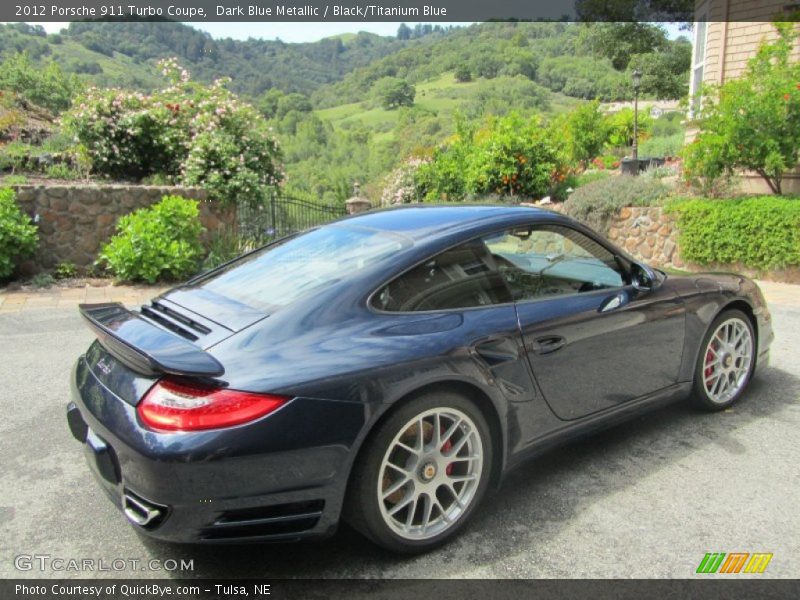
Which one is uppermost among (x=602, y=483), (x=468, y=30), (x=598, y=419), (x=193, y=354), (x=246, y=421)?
(x=468, y=30)

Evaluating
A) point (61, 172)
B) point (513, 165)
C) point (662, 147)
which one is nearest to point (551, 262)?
point (61, 172)

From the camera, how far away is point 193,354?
7.55ft

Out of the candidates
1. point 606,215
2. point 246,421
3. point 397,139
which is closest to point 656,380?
point 246,421

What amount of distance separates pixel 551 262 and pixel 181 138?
9251 millimetres

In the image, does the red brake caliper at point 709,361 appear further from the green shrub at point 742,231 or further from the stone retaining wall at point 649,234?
the stone retaining wall at point 649,234

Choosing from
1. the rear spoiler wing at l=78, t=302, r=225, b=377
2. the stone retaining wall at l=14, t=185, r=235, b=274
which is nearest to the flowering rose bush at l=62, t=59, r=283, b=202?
the stone retaining wall at l=14, t=185, r=235, b=274

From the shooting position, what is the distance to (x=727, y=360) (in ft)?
12.9

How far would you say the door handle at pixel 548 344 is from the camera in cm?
289

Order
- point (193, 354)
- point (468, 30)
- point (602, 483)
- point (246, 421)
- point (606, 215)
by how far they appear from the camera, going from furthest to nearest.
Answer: point (468, 30) < point (606, 215) < point (602, 483) < point (193, 354) < point (246, 421)

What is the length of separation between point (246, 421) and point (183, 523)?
415 mm

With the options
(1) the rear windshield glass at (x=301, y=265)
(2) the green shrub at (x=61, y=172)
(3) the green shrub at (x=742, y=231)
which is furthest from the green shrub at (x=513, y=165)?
(1) the rear windshield glass at (x=301, y=265)

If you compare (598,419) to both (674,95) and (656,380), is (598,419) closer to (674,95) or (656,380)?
(656,380)

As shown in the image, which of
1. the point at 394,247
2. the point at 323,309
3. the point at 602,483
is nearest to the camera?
the point at 323,309

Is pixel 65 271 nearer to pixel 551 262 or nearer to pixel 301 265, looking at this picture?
pixel 301 265
